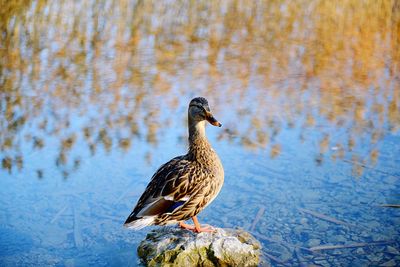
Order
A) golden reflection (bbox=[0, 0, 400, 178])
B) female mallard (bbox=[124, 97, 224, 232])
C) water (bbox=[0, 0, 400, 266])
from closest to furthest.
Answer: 1. female mallard (bbox=[124, 97, 224, 232])
2. water (bbox=[0, 0, 400, 266])
3. golden reflection (bbox=[0, 0, 400, 178])

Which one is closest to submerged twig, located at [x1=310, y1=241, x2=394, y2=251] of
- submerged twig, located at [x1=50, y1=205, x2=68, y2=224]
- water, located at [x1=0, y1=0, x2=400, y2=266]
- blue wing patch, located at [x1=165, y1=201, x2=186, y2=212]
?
water, located at [x1=0, y1=0, x2=400, y2=266]

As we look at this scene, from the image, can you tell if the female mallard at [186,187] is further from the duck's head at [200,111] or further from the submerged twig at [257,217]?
the submerged twig at [257,217]

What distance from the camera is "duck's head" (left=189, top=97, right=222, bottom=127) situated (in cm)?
434

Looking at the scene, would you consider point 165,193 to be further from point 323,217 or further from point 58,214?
point 323,217

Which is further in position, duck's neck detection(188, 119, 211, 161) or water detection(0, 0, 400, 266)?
water detection(0, 0, 400, 266)

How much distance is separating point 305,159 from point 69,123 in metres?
3.01

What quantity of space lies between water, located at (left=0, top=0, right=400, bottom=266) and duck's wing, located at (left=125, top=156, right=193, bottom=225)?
55cm

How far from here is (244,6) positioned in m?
13.2

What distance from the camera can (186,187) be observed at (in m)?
4.16

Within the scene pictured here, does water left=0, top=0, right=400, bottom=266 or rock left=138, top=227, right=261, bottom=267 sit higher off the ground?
water left=0, top=0, right=400, bottom=266

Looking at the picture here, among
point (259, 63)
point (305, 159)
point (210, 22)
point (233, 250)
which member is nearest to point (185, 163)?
point (233, 250)

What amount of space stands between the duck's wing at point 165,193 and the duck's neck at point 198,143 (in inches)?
6.5

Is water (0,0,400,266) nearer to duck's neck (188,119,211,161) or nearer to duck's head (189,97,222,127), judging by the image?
duck's neck (188,119,211,161)

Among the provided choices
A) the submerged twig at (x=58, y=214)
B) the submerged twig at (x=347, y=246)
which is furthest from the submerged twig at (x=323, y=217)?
the submerged twig at (x=58, y=214)
